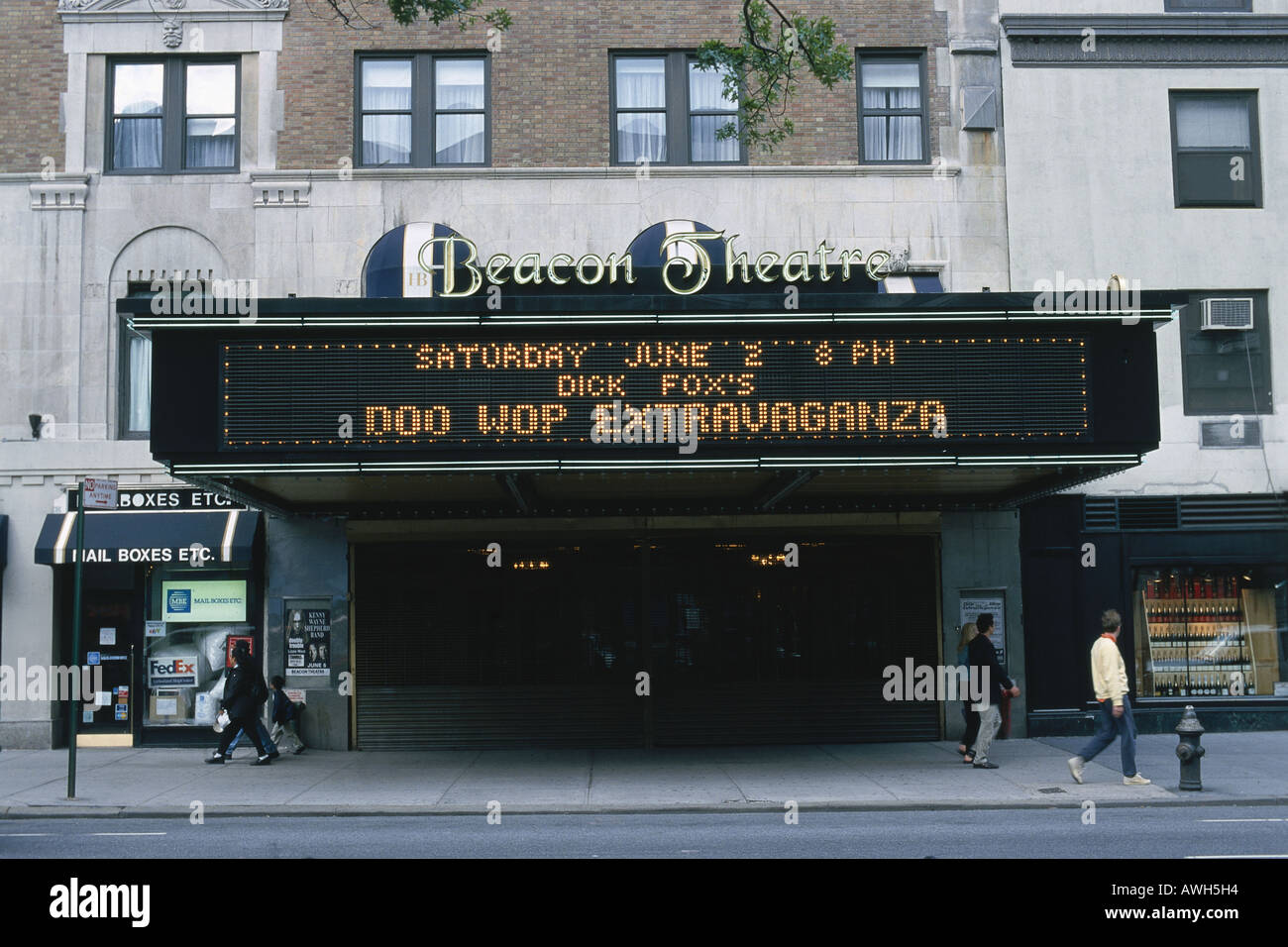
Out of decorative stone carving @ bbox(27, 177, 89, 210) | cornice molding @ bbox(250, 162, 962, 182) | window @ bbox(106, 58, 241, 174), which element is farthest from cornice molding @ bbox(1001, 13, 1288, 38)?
decorative stone carving @ bbox(27, 177, 89, 210)

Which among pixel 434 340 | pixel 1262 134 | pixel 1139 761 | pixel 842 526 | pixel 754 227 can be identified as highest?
pixel 1262 134

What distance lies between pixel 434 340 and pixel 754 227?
25.1ft

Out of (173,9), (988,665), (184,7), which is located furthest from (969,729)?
(173,9)

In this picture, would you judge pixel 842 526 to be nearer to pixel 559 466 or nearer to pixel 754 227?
pixel 754 227

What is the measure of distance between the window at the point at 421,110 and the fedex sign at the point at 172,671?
811 cm

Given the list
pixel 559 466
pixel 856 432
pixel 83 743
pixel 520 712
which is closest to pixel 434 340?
pixel 559 466

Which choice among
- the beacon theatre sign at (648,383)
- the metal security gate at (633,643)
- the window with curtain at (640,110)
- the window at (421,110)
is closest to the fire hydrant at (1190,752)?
the beacon theatre sign at (648,383)

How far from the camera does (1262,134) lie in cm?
1994

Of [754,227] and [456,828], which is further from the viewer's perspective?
[754,227]

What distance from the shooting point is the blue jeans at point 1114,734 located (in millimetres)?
14039

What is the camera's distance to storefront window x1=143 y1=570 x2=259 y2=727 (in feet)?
61.7

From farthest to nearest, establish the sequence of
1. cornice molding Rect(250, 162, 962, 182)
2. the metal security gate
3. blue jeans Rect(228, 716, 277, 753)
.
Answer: cornice molding Rect(250, 162, 962, 182) → the metal security gate → blue jeans Rect(228, 716, 277, 753)

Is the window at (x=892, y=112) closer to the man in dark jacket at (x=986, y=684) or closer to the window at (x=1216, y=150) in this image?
the window at (x=1216, y=150)

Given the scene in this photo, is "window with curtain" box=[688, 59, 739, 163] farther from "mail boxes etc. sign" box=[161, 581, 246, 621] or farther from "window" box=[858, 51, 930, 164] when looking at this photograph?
"mail boxes etc. sign" box=[161, 581, 246, 621]
